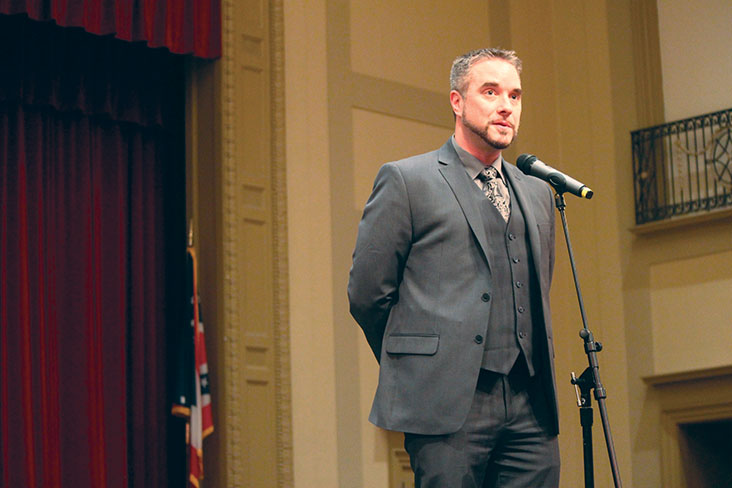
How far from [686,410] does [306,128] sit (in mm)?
3149

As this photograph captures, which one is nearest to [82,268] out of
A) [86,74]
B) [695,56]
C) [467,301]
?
[86,74]

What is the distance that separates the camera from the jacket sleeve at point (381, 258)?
9.38 feet

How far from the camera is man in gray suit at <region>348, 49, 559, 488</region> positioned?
8.79 ft

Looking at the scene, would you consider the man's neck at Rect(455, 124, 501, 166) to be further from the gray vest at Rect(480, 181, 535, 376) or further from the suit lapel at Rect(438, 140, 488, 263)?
the gray vest at Rect(480, 181, 535, 376)

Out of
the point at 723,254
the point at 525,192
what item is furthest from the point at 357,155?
the point at 525,192

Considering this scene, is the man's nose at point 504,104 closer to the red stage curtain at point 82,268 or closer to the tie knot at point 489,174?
the tie knot at point 489,174

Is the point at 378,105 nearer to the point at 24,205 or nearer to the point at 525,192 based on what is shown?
the point at 24,205

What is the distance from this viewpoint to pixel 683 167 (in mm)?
7902

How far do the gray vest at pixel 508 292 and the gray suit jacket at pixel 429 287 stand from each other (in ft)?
0.07

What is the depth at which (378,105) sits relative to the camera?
7344mm

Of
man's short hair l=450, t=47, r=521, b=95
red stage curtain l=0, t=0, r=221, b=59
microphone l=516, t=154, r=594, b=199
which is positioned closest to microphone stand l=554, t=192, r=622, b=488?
microphone l=516, t=154, r=594, b=199

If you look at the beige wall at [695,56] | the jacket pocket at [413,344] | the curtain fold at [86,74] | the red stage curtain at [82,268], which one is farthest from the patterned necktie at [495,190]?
the beige wall at [695,56]

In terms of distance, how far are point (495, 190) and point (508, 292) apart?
1.02 ft

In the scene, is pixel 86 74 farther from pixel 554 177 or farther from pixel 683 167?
pixel 683 167
